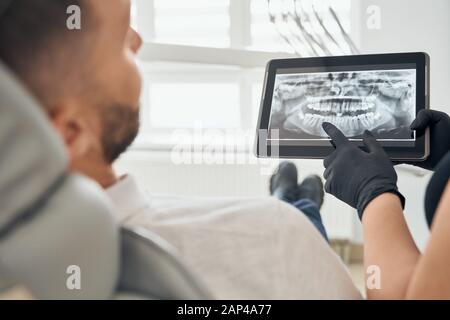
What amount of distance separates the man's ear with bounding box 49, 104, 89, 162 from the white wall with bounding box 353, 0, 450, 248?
0.51 meters

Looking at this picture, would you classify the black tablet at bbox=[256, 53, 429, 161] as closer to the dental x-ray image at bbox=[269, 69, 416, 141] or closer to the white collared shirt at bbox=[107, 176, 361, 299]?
the dental x-ray image at bbox=[269, 69, 416, 141]

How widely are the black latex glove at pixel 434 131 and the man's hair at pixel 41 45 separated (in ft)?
1.66

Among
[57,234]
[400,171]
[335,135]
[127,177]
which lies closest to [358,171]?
[335,135]

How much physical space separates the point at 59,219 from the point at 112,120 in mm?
123

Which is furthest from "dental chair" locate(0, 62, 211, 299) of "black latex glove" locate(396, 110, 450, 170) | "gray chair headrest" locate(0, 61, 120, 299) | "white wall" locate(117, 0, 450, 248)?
"black latex glove" locate(396, 110, 450, 170)

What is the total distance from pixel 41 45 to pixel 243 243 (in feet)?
0.97

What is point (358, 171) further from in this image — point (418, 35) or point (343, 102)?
point (418, 35)

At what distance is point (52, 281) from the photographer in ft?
1.72

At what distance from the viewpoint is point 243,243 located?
1.97 ft

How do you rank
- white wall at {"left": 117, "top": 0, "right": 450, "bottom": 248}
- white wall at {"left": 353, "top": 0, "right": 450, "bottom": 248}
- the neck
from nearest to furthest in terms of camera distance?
the neck, white wall at {"left": 117, "top": 0, "right": 450, "bottom": 248}, white wall at {"left": 353, "top": 0, "right": 450, "bottom": 248}

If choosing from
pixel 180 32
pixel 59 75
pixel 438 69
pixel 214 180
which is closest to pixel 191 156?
pixel 214 180

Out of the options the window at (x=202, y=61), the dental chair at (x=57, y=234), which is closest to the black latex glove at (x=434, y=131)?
the window at (x=202, y=61)

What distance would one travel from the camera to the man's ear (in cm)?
51

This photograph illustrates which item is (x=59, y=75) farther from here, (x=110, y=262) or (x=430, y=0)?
(x=430, y=0)
